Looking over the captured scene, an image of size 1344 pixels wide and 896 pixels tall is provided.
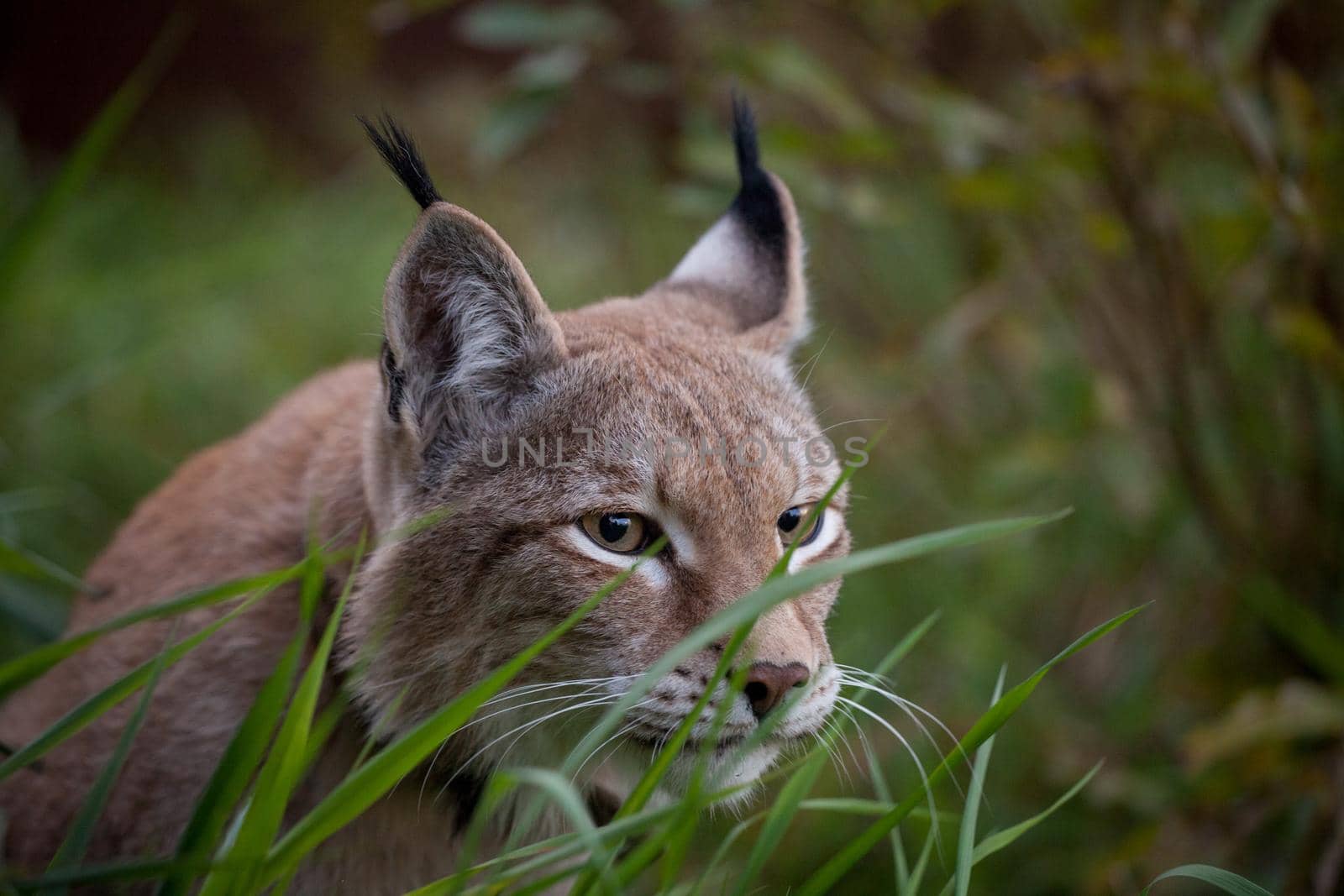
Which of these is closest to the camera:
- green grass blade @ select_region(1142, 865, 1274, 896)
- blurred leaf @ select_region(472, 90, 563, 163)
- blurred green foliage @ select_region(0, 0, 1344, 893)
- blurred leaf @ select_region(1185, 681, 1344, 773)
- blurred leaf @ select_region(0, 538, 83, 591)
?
green grass blade @ select_region(1142, 865, 1274, 896)

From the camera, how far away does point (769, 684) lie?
250 centimetres

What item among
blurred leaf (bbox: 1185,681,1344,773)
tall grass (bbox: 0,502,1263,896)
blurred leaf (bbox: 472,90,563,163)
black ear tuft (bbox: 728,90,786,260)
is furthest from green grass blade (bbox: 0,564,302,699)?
blurred leaf (bbox: 1185,681,1344,773)

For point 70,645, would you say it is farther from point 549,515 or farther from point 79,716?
point 549,515

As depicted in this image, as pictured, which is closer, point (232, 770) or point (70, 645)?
point (70, 645)

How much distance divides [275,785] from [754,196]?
2353 millimetres

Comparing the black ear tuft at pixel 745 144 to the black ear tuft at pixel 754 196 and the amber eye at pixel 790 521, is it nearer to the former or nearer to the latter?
the black ear tuft at pixel 754 196

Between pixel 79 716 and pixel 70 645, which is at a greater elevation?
pixel 70 645

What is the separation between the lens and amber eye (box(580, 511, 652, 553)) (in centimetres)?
280

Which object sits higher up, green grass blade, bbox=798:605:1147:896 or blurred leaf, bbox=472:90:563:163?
blurred leaf, bbox=472:90:563:163

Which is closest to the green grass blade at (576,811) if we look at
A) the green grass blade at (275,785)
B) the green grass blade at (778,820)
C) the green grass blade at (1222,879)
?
the green grass blade at (778,820)

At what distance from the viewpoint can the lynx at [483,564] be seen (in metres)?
2.68

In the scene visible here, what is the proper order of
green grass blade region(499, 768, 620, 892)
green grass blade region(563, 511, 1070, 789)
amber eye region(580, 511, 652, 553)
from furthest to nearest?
amber eye region(580, 511, 652, 553), green grass blade region(563, 511, 1070, 789), green grass blade region(499, 768, 620, 892)

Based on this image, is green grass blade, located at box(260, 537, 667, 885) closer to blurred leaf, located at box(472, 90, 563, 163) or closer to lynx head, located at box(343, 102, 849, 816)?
lynx head, located at box(343, 102, 849, 816)

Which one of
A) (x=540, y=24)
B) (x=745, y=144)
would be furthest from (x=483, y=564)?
(x=540, y=24)
